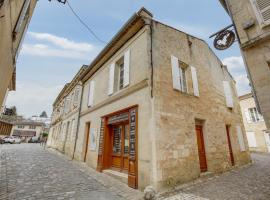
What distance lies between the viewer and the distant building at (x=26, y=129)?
37.9 metres

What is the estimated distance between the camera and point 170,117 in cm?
525

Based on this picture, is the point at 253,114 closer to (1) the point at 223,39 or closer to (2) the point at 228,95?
(2) the point at 228,95

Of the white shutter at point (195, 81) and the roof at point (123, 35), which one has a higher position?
the roof at point (123, 35)

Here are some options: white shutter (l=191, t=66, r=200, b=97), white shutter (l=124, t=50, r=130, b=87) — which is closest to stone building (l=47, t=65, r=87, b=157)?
white shutter (l=124, t=50, r=130, b=87)

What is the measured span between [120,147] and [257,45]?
564cm

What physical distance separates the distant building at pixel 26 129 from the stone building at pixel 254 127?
44763 mm

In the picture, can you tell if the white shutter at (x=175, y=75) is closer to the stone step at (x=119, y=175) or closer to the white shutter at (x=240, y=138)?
the stone step at (x=119, y=175)

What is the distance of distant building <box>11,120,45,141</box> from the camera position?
37.9m

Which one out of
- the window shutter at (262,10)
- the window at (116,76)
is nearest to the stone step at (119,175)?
the window at (116,76)

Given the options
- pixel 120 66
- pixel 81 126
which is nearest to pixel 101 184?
pixel 120 66

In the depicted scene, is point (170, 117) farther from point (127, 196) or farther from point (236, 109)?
point (236, 109)

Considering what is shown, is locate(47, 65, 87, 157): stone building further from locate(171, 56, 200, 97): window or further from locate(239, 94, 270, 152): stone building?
locate(239, 94, 270, 152): stone building

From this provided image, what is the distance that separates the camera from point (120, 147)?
636 centimetres

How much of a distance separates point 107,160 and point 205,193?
13.5 feet
